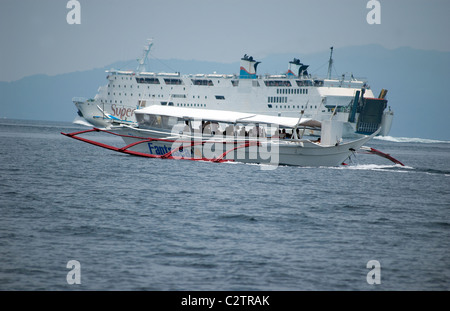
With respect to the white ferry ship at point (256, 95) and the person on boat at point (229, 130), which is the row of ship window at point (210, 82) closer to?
the white ferry ship at point (256, 95)

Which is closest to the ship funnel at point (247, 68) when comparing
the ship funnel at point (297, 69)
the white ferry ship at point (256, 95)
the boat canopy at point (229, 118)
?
the white ferry ship at point (256, 95)

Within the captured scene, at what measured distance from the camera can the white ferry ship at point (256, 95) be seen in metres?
88.6

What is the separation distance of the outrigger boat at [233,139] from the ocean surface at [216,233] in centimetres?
277

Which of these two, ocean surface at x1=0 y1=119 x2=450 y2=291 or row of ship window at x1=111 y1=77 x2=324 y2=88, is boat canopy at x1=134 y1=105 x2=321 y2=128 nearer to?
ocean surface at x1=0 y1=119 x2=450 y2=291

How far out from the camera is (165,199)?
20.7 meters

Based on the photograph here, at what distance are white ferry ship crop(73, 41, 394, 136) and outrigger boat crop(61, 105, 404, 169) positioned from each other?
54140 millimetres

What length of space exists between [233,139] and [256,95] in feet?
201

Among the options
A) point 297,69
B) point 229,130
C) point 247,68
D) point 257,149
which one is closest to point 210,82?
point 247,68

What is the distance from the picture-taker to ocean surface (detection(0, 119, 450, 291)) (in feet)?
37.4

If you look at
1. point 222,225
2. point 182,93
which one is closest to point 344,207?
point 222,225

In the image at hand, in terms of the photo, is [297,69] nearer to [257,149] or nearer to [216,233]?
[257,149]

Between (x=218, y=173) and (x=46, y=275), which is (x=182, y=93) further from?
(x=46, y=275)

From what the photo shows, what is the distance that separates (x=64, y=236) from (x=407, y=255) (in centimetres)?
803

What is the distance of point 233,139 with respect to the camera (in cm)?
3111
